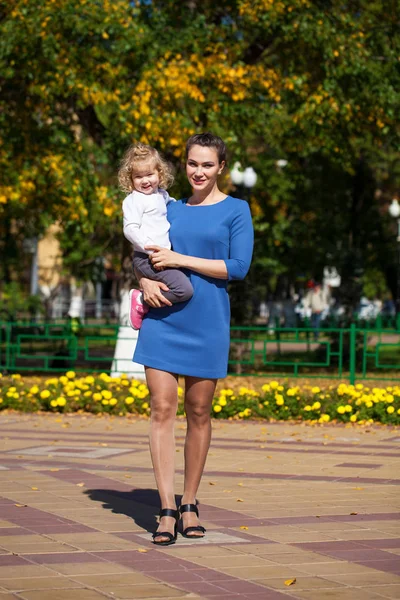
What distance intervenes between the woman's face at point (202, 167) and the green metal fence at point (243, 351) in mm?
8827

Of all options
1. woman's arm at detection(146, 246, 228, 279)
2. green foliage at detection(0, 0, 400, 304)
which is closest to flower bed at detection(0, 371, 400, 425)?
green foliage at detection(0, 0, 400, 304)

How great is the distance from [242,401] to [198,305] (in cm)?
713

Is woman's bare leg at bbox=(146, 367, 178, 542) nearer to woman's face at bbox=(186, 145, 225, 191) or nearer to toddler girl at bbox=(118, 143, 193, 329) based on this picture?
toddler girl at bbox=(118, 143, 193, 329)

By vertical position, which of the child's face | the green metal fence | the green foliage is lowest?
the green metal fence

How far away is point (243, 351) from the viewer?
20.7 m

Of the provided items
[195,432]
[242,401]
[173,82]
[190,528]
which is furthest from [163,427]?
[173,82]

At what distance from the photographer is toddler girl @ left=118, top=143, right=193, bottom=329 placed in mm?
5879

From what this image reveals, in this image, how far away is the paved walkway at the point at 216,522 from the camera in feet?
16.3

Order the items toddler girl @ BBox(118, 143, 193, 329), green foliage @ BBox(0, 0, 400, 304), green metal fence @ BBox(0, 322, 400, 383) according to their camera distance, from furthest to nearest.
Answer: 1. green foliage @ BBox(0, 0, 400, 304)
2. green metal fence @ BBox(0, 322, 400, 383)
3. toddler girl @ BBox(118, 143, 193, 329)

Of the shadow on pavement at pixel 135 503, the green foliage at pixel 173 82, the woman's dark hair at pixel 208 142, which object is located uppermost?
the green foliage at pixel 173 82

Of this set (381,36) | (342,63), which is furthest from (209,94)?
(381,36)

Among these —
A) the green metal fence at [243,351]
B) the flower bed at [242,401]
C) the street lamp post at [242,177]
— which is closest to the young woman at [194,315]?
the flower bed at [242,401]

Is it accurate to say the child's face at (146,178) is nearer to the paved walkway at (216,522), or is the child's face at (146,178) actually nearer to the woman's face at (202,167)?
the woman's face at (202,167)

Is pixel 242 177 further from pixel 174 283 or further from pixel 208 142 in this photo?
pixel 174 283
